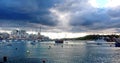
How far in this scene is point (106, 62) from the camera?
106 meters

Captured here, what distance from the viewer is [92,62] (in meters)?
105

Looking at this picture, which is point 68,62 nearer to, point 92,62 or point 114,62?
point 92,62

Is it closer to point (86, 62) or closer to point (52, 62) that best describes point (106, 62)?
point (86, 62)

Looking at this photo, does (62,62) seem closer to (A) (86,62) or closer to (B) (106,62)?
(A) (86,62)

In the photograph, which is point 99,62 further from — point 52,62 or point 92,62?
point 52,62

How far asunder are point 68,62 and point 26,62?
14.3 meters

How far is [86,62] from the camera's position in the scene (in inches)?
4092

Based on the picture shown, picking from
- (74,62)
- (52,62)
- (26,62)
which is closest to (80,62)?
(74,62)

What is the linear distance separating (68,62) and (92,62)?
8.29 m

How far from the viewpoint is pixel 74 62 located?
104 m

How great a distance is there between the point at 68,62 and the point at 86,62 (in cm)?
614

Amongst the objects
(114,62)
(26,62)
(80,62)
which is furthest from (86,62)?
(26,62)

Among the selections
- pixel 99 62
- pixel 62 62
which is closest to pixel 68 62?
pixel 62 62

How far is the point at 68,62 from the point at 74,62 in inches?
83.5
